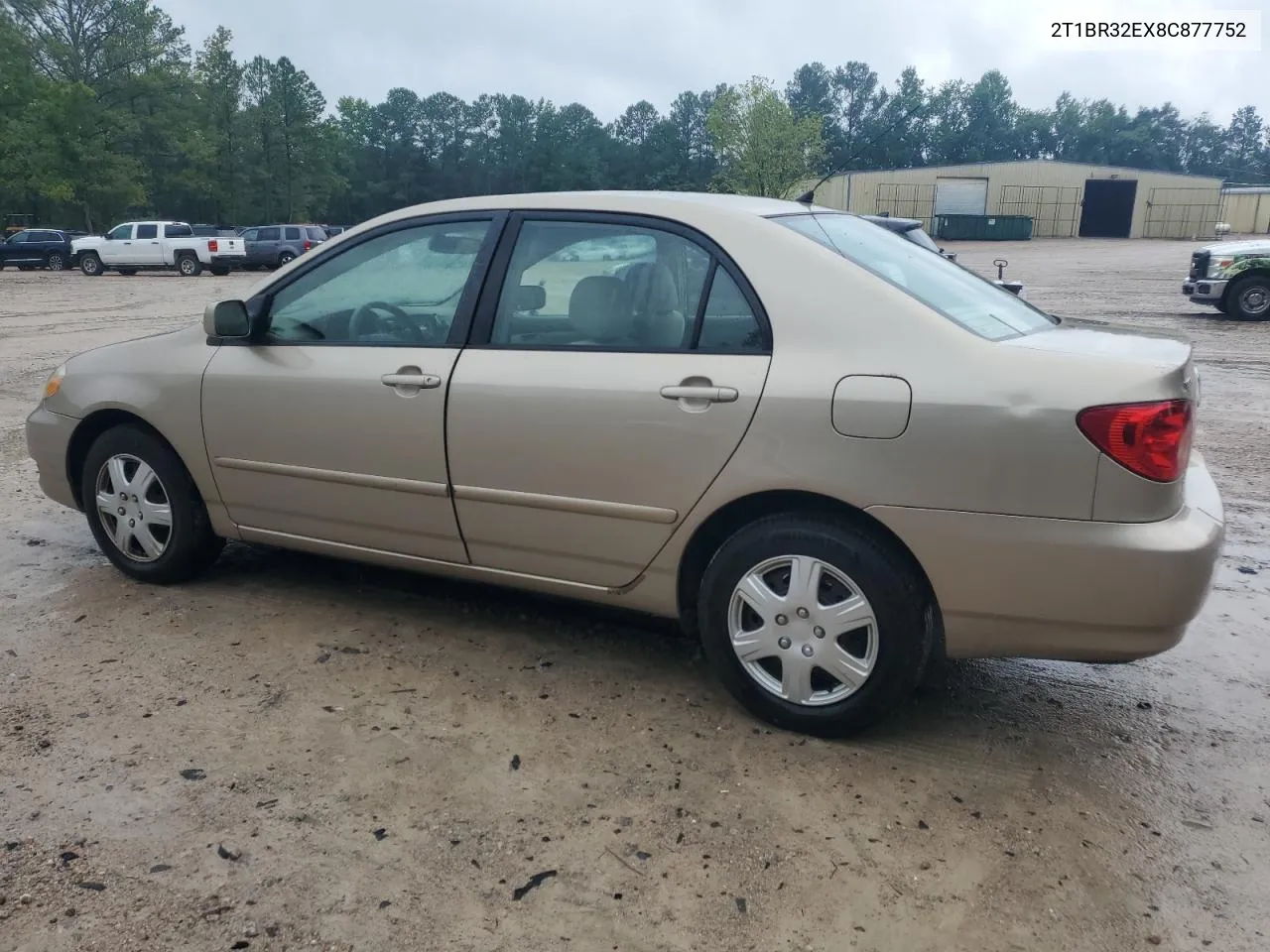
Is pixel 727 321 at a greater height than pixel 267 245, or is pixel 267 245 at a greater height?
pixel 727 321

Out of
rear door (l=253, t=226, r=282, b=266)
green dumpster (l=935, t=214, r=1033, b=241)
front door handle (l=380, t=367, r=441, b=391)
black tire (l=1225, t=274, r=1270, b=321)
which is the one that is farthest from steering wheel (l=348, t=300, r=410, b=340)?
green dumpster (l=935, t=214, r=1033, b=241)

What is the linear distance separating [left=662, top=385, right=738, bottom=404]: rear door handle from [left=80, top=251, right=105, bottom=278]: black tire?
109 feet

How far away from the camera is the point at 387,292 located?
152 inches

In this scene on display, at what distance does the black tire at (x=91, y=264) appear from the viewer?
1243 inches

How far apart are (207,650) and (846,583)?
7.72 feet

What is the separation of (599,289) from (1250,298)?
50.9ft

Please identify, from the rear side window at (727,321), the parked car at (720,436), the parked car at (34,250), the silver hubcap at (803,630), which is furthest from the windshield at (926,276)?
the parked car at (34,250)

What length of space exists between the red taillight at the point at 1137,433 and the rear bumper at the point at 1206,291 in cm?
1497

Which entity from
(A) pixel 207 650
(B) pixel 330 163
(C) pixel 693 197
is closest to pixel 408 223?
(C) pixel 693 197

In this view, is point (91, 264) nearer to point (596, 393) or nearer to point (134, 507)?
point (134, 507)

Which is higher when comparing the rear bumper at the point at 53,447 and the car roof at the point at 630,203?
the car roof at the point at 630,203

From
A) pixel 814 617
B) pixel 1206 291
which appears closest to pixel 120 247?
pixel 1206 291

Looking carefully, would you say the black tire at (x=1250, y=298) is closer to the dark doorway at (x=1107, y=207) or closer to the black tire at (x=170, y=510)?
the black tire at (x=170, y=510)

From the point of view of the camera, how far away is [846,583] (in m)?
2.96
